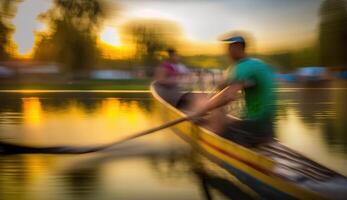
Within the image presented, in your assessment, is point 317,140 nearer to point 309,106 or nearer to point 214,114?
point 214,114

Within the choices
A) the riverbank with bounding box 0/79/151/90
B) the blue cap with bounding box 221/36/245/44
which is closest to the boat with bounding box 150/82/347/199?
the blue cap with bounding box 221/36/245/44

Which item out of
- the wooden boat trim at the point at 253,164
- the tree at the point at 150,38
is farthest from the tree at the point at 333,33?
the wooden boat trim at the point at 253,164

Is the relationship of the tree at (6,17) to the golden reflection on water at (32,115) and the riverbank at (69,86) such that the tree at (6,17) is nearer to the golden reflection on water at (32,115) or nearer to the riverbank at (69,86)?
the riverbank at (69,86)

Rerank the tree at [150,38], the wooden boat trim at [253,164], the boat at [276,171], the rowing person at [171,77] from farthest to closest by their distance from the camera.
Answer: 1. the tree at [150,38]
2. the rowing person at [171,77]
3. the boat at [276,171]
4. the wooden boat trim at [253,164]

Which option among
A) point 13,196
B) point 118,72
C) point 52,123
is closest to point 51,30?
point 118,72

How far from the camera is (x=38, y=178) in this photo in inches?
272

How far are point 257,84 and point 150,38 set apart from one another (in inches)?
2273

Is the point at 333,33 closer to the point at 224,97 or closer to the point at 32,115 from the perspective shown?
the point at 32,115

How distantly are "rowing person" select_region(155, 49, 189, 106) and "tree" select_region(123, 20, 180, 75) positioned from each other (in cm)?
4879

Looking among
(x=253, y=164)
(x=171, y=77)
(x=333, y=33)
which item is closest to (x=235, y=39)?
(x=253, y=164)

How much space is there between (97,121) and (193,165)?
219 inches

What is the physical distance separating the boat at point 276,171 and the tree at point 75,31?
4171 cm

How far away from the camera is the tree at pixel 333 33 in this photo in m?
52.1

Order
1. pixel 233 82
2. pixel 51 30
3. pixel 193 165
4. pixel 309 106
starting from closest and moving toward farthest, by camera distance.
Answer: pixel 233 82, pixel 193 165, pixel 309 106, pixel 51 30
